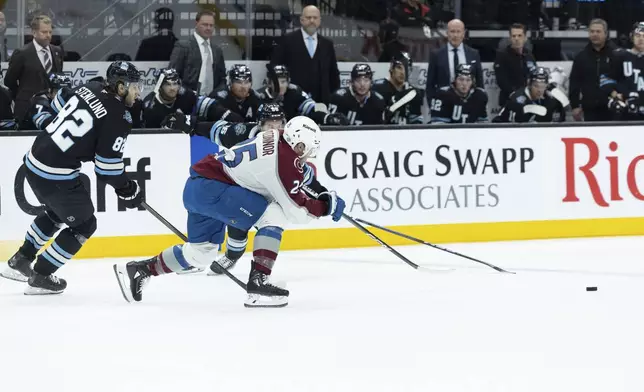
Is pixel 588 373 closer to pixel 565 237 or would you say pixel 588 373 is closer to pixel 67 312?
pixel 67 312

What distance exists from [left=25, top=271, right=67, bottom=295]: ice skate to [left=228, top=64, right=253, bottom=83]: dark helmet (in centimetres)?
271

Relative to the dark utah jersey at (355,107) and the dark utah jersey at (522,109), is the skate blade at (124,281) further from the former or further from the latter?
the dark utah jersey at (522,109)

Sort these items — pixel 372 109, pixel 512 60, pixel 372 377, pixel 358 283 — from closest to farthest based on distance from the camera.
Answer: pixel 372 377 < pixel 358 283 < pixel 372 109 < pixel 512 60

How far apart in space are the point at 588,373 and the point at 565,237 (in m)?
4.31

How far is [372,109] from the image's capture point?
8.52m

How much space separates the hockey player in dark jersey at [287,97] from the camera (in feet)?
27.0

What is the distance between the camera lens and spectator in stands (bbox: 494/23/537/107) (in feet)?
30.0

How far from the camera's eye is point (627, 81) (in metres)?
8.99

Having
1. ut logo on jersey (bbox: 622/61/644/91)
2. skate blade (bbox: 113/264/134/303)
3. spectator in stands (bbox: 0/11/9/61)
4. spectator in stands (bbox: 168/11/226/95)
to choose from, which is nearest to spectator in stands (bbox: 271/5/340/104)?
spectator in stands (bbox: 168/11/226/95)

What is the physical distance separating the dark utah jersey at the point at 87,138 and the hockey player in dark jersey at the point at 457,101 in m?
3.74

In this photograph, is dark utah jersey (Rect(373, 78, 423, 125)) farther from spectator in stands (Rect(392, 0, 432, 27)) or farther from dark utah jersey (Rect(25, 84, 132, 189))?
dark utah jersey (Rect(25, 84, 132, 189))

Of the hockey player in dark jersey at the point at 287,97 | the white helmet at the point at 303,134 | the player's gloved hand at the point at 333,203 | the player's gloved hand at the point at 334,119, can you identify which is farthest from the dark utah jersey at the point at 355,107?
the white helmet at the point at 303,134

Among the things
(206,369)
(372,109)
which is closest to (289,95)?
(372,109)

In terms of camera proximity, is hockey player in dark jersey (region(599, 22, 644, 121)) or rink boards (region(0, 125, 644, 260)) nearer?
rink boards (region(0, 125, 644, 260))
